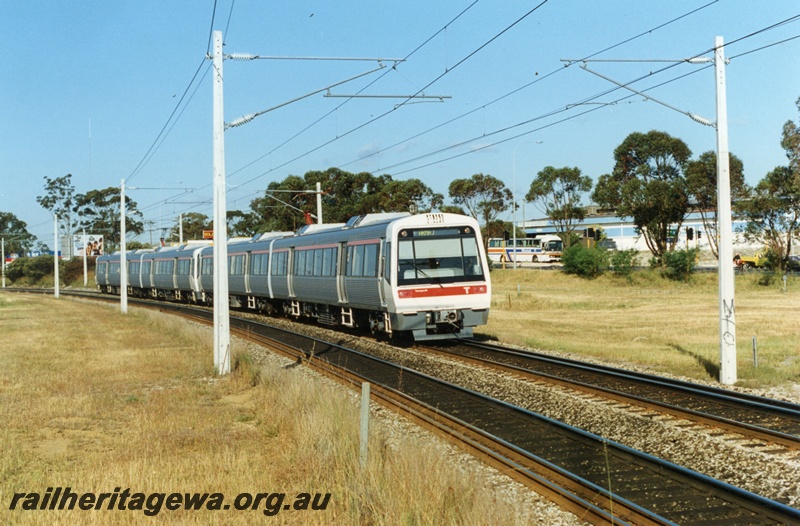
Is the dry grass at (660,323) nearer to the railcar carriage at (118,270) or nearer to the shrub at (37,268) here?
the railcar carriage at (118,270)

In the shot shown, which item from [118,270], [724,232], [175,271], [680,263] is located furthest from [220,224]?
[118,270]

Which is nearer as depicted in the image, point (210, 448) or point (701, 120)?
point (210, 448)

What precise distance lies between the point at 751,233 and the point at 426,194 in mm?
30843

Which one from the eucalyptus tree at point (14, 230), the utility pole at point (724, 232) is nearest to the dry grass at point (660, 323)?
the utility pole at point (724, 232)

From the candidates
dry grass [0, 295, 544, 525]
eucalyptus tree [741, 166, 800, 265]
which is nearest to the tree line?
eucalyptus tree [741, 166, 800, 265]

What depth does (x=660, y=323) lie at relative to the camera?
2959 cm

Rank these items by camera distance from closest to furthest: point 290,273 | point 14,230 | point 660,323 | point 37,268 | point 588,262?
point 660,323 → point 290,273 → point 588,262 → point 37,268 → point 14,230

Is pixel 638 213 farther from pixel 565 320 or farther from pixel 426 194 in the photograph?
pixel 565 320

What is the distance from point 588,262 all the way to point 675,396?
47514 mm

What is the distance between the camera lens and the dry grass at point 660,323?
714 inches

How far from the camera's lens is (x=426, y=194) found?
7738cm

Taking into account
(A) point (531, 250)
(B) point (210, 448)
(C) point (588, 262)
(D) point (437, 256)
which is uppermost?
(A) point (531, 250)

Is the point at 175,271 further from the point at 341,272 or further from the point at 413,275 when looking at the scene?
the point at 413,275

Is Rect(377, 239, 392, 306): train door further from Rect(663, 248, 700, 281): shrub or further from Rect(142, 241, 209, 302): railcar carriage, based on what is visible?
Rect(663, 248, 700, 281): shrub
